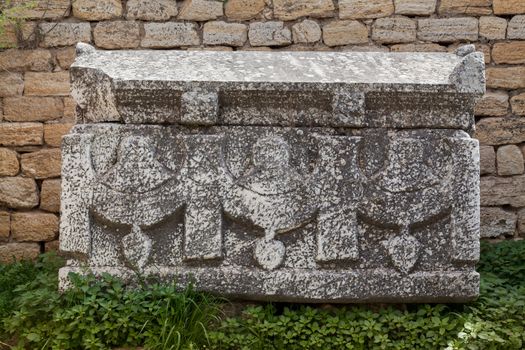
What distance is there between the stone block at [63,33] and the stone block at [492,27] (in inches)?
110

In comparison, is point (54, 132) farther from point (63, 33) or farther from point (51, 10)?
point (51, 10)

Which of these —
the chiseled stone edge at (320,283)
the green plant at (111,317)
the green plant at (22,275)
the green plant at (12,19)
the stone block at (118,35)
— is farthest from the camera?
the stone block at (118,35)

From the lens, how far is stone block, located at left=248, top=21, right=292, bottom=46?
490cm

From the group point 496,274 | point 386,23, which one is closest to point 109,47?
point 386,23

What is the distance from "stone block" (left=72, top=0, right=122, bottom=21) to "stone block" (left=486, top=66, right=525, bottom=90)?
106 inches

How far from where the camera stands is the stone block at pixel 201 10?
4910mm

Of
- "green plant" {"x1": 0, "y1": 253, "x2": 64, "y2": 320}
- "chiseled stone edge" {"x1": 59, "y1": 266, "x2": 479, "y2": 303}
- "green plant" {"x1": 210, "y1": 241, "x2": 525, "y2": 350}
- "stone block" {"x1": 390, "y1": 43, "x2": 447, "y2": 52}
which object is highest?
"stone block" {"x1": 390, "y1": 43, "x2": 447, "y2": 52}

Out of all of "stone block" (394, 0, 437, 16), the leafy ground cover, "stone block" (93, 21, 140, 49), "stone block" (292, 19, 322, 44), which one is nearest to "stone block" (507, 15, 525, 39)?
"stone block" (394, 0, 437, 16)

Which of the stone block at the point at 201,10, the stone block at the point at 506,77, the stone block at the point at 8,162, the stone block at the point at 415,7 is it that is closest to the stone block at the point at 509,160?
the stone block at the point at 506,77

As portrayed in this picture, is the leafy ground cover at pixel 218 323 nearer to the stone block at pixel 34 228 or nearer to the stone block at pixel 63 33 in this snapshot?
the stone block at pixel 34 228

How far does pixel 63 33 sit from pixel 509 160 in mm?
3296

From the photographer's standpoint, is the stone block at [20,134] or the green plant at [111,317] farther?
the stone block at [20,134]

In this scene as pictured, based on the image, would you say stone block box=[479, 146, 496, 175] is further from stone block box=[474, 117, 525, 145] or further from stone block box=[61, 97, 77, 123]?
stone block box=[61, 97, 77, 123]

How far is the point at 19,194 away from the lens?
489 cm
